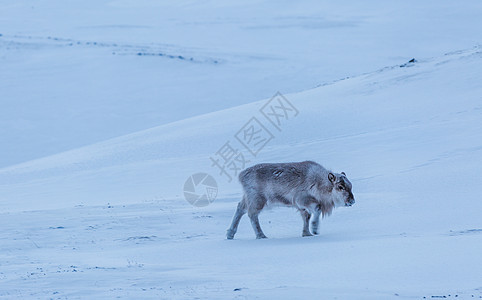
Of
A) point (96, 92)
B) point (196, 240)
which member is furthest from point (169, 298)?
point (96, 92)

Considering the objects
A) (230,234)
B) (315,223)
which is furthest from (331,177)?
(230,234)

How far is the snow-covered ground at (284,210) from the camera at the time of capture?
511 cm

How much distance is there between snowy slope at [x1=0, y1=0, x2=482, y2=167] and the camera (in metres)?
24.0

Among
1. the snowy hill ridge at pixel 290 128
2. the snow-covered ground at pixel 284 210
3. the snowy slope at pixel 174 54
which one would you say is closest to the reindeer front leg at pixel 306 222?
the snow-covered ground at pixel 284 210

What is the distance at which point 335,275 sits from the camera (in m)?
5.14

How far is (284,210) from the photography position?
9.56 metres

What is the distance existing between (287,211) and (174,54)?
2208cm

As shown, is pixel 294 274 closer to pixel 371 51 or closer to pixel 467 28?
pixel 371 51

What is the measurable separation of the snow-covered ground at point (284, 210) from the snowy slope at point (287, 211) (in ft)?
0.09

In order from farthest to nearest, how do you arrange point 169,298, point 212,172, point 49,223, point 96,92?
point 96,92 → point 212,172 → point 49,223 → point 169,298

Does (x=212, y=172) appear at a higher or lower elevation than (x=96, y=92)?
lower

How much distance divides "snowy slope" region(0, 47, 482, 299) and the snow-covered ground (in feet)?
0.09

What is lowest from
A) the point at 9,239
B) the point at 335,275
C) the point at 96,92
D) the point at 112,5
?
the point at 335,275

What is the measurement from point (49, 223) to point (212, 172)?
3.83m
